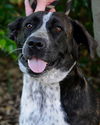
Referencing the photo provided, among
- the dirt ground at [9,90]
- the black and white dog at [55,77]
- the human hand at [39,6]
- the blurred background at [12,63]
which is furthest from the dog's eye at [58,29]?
the dirt ground at [9,90]

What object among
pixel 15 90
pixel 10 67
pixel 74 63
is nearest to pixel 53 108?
pixel 74 63

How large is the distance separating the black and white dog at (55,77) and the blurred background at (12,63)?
1123 mm

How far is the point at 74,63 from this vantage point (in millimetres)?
5340

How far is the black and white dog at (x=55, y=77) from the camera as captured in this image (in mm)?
5168

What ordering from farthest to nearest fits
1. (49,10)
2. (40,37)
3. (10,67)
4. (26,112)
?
(10,67) < (49,10) < (26,112) < (40,37)

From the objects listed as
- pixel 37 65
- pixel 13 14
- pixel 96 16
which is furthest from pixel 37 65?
pixel 13 14

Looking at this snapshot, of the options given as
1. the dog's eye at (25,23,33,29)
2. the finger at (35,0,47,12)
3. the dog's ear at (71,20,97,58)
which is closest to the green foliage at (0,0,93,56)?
the finger at (35,0,47,12)

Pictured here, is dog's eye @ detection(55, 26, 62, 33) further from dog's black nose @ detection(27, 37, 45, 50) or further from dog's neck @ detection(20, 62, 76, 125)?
dog's neck @ detection(20, 62, 76, 125)

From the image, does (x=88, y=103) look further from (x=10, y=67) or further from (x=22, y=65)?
(x=10, y=67)

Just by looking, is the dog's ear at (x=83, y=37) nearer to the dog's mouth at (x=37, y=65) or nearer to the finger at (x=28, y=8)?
the dog's mouth at (x=37, y=65)

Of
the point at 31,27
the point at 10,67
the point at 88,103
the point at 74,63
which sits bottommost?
the point at 10,67

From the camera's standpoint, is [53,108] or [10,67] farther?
[10,67]

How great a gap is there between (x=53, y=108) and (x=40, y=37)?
2.49 feet

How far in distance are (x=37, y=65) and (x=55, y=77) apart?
0.27 meters
